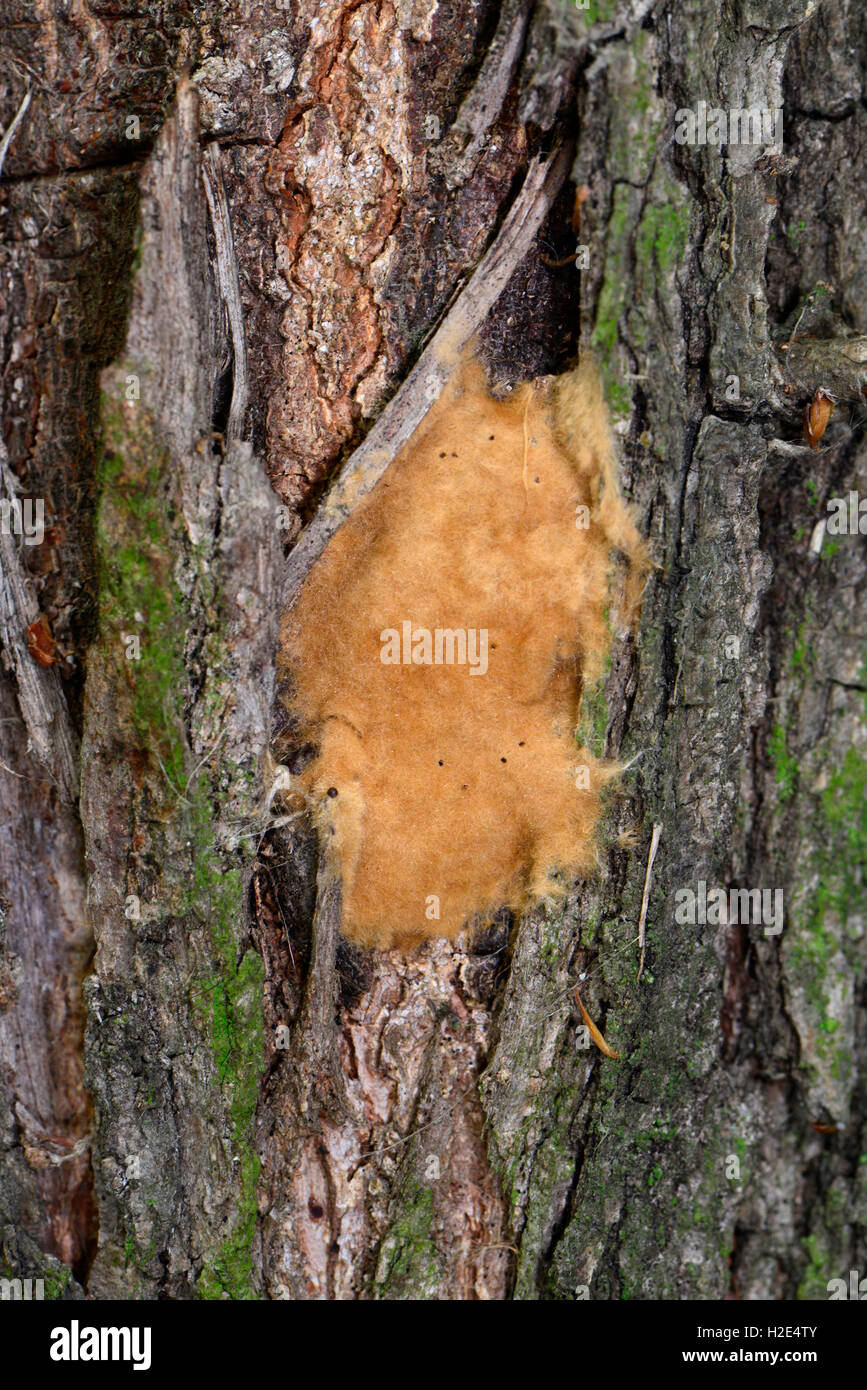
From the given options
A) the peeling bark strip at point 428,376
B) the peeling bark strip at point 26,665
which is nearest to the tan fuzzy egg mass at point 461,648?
the peeling bark strip at point 428,376

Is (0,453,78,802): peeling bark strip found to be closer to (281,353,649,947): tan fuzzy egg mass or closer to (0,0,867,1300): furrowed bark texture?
(0,0,867,1300): furrowed bark texture

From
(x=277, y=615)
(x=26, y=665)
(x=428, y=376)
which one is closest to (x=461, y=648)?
(x=277, y=615)

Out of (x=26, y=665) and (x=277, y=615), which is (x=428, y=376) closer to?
(x=277, y=615)

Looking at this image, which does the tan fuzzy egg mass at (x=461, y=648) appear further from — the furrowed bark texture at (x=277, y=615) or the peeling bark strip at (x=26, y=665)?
the peeling bark strip at (x=26, y=665)

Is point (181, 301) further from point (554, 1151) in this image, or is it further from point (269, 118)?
point (554, 1151)

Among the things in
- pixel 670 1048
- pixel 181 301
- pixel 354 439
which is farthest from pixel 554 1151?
pixel 181 301
